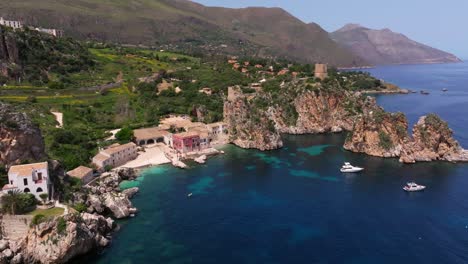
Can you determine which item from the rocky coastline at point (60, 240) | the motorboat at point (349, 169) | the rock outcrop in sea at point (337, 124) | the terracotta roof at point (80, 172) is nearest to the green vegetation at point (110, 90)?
the rock outcrop in sea at point (337, 124)

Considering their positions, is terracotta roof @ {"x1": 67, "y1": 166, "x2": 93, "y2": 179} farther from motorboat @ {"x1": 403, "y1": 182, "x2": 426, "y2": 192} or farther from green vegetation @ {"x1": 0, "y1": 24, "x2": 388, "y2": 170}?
motorboat @ {"x1": 403, "y1": 182, "x2": 426, "y2": 192}

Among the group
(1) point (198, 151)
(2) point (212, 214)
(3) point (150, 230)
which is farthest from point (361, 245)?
(1) point (198, 151)

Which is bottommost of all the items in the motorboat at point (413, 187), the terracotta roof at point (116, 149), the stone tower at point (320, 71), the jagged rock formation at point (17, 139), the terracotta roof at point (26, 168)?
the motorboat at point (413, 187)

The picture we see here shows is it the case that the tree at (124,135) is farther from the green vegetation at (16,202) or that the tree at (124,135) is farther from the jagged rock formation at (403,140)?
the jagged rock formation at (403,140)

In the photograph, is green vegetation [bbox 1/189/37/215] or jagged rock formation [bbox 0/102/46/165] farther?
jagged rock formation [bbox 0/102/46/165]

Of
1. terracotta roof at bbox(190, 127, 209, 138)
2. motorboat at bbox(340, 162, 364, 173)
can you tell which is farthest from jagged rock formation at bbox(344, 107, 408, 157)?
terracotta roof at bbox(190, 127, 209, 138)

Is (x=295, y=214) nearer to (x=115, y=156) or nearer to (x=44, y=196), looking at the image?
(x=44, y=196)

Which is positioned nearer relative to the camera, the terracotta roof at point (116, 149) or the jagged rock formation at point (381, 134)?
the terracotta roof at point (116, 149)
